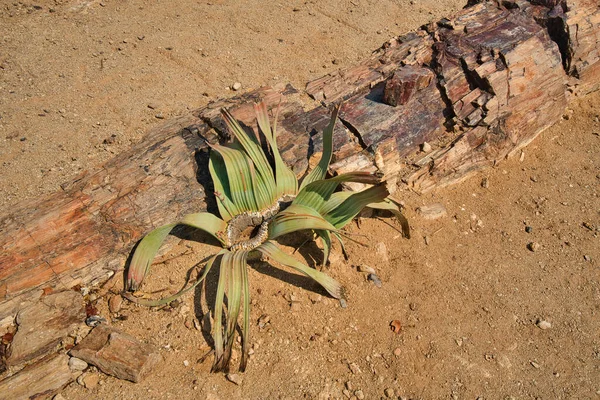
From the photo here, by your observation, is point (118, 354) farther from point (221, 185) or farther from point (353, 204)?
point (353, 204)

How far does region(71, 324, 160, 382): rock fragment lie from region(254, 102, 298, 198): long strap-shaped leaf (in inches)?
56.8

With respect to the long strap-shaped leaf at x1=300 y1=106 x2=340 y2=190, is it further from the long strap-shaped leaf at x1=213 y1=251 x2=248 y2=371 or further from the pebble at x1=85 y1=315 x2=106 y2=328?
the pebble at x1=85 y1=315 x2=106 y2=328

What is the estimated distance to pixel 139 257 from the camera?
11.5ft

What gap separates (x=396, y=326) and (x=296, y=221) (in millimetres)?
977

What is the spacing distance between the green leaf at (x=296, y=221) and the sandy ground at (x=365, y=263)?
0.42 metres

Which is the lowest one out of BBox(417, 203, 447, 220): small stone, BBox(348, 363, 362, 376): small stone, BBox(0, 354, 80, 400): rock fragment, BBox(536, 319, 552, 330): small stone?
BBox(536, 319, 552, 330): small stone

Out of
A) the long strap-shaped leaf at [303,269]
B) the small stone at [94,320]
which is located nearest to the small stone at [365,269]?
the long strap-shaped leaf at [303,269]

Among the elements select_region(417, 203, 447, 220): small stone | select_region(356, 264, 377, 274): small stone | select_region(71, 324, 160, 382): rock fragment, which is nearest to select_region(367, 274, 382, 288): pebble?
select_region(356, 264, 377, 274): small stone

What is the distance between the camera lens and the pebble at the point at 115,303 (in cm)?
350

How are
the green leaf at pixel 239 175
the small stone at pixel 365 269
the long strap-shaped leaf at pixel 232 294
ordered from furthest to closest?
the small stone at pixel 365 269 < the green leaf at pixel 239 175 < the long strap-shaped leaf at pixel 232 294

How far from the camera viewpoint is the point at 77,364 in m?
3.17

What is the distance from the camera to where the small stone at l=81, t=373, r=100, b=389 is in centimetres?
312

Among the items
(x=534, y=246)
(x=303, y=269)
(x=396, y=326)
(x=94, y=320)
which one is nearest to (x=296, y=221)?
(x=303, y=269)

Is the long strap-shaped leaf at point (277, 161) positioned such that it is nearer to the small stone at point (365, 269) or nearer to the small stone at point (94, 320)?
the small stone at point (365, 269)
